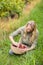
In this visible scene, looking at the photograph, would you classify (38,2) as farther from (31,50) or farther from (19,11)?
(31,50)

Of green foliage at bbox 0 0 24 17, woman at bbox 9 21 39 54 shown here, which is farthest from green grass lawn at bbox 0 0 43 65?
green foliage at bbox 0 0 24 17

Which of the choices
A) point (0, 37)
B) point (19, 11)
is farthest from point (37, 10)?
point (0, 37)

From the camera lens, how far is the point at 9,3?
846cm

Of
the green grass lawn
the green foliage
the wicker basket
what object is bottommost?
the green foliage

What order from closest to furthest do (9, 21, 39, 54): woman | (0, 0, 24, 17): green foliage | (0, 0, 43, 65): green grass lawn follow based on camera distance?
(0, 0, 43, 65): green grass lawn → (9, 21, 39, 54): woman → (0, 0, 24, 17): green foliage

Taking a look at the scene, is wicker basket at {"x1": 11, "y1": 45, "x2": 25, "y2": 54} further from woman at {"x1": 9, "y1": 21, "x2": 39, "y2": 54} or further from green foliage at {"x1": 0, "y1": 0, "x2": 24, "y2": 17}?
green foliage at {"x1": 0, "y1": 0, "x2": 24, "y2": 17}

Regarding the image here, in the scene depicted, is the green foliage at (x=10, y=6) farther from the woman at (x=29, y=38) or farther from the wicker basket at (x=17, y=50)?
the wicker basket at (x=17, y=50)

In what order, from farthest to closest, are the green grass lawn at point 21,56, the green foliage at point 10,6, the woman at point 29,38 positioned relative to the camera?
the green foliage at point 10,6
the woman at point 29,38
the green grass lawn at point 21,56

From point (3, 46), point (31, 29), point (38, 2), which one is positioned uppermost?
point (31, 29)

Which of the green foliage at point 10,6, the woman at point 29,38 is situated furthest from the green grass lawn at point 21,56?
the green foliage at point 10,6

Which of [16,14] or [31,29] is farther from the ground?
[31,29]

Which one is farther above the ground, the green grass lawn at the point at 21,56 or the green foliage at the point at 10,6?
the green grass lawn at the point at 21,56

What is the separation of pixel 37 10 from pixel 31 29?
9.32ft

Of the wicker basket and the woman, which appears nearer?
the wicker basket
